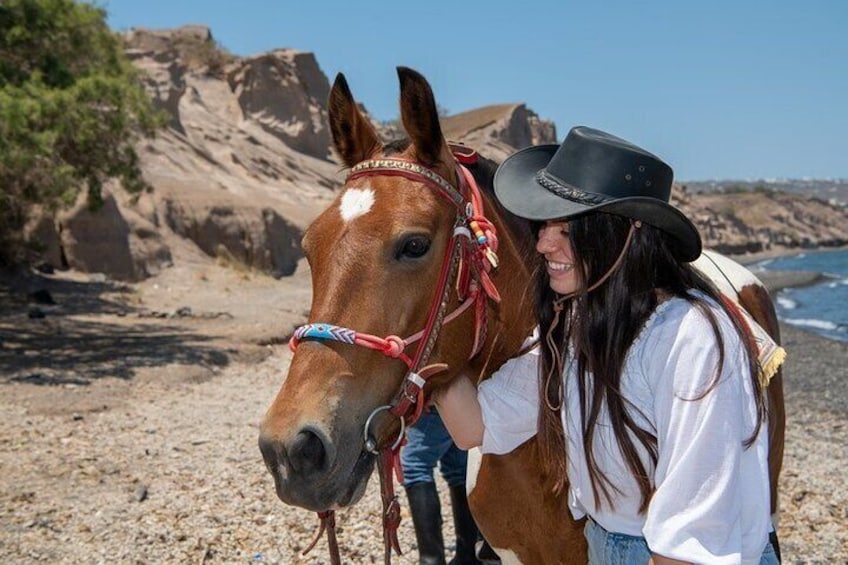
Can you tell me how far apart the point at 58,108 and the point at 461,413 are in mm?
9304

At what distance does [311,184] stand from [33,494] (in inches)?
1094

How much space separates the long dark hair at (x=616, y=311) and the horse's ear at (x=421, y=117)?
1.94ft

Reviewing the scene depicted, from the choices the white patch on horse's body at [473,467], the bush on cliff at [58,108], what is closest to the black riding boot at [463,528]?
the white patch on horse's body at [473,467]

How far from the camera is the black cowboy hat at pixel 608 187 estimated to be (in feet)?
5.99

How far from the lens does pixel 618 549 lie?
1.99m

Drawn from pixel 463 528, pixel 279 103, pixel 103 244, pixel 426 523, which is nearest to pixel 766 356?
pixel 426 523

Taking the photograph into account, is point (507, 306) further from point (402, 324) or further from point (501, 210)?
point (402, 324)

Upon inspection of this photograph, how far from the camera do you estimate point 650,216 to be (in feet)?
5.98

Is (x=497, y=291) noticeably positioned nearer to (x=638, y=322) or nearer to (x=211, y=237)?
(x=638, y=322)

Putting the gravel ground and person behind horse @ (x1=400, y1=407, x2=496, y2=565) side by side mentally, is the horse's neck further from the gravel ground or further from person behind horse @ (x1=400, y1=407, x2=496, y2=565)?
the gravel ground

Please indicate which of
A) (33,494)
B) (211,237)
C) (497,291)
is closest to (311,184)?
(211,237)

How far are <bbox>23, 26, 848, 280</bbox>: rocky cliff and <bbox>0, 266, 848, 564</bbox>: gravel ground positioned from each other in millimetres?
4102

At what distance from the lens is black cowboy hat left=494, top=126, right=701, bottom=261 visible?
5.99 ft

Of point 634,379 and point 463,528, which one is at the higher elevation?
point 634,379
